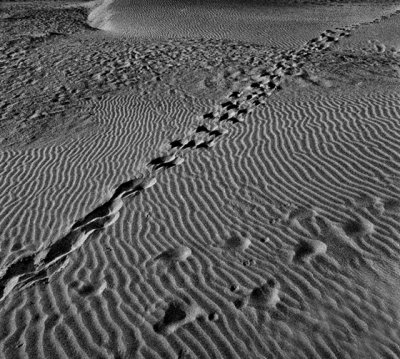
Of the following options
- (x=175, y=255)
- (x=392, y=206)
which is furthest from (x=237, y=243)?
(x=392, y=206)

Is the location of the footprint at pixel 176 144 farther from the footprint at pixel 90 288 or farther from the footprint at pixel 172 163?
the footprint at pixel 90 288

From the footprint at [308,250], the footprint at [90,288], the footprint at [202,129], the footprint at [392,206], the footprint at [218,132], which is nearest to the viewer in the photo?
the footprint at [90,288]

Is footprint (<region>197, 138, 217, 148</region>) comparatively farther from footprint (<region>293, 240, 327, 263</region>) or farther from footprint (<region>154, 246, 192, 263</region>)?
footprint (<region>293, 240, 327, 263</region>)

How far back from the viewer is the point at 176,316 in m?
4.61

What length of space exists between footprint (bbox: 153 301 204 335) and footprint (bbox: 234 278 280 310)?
0.49 meters

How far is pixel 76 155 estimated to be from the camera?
8.70 metres

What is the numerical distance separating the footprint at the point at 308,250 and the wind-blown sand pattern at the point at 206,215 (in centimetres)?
2

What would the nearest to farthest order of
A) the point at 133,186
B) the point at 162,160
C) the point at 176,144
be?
the point at 133,186, the point at 162,160, the point at 176,144

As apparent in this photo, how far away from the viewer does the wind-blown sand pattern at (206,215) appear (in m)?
4.43

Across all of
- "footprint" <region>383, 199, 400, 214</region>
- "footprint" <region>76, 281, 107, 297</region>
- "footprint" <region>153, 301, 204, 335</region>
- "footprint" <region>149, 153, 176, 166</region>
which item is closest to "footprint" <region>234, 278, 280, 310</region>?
"footprint" <region>153, 301, 204, 335</region>

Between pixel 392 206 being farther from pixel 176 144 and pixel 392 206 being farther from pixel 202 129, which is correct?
pixel 202 129

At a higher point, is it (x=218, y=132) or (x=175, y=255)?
(x=175, y=255)

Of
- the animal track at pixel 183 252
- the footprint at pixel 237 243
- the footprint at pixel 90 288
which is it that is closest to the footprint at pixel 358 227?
the animal track at pixel 183 252

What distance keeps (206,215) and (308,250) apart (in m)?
1.70
